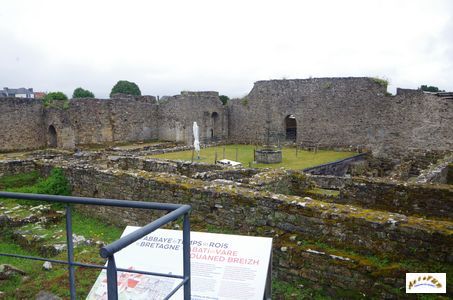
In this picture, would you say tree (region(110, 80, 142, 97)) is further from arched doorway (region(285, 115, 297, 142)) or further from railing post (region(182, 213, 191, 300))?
railing post (region(182, 213, 191, 300))

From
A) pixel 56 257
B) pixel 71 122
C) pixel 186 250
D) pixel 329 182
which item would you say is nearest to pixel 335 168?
pixel 329 182

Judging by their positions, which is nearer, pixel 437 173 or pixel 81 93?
pixel 437 173

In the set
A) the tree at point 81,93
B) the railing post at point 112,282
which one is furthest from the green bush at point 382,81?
the tree at point 81,93

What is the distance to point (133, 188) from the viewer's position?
8078mm

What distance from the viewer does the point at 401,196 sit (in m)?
7.46

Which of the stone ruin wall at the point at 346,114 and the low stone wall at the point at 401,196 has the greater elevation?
the stone ruin wall at the point at 346,114

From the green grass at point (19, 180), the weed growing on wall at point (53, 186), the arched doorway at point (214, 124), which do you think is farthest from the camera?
the arched doorway at point (214, 124)

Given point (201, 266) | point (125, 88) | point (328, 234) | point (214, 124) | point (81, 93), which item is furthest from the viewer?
point (125, 88)

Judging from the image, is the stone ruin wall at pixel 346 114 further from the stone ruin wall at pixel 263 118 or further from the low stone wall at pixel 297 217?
the low stone wall at pixel 297 217

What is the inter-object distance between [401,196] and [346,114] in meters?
16.5

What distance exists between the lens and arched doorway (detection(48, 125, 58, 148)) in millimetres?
22928

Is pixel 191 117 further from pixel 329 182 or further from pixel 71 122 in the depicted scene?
pixel 329 182

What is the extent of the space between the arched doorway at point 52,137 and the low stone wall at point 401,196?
20161mm

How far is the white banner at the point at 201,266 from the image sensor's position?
3266 millimetres
